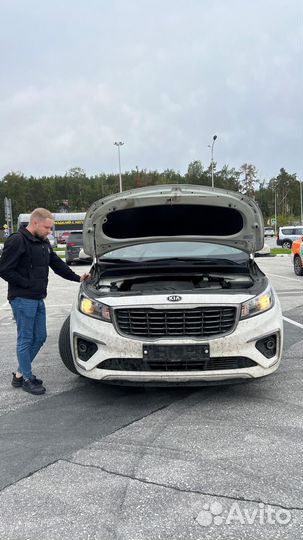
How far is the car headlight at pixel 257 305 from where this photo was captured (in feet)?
12.8

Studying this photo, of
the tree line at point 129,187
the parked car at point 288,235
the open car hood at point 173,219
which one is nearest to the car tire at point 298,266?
the open car hood at point 173,219

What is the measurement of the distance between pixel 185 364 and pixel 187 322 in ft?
1.08

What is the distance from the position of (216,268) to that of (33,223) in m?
1.84

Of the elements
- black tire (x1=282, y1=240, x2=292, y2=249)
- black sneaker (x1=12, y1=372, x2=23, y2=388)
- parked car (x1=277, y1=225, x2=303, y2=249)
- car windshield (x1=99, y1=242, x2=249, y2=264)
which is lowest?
black tire (x1=282, y1=240, x2=292, y2=249)

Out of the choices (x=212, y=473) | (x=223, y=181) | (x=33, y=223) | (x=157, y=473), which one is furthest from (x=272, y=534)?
(x=223, y=181)

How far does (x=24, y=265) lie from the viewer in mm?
4355

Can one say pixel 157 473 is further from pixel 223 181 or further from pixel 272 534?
pixel 223 181

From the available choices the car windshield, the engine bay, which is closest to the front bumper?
the engine bay

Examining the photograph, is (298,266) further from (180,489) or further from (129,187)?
(129,187)

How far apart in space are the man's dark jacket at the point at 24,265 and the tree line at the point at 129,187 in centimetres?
9419

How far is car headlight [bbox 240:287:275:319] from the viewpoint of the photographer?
389 cm

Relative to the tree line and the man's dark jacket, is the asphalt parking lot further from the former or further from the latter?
the tree line

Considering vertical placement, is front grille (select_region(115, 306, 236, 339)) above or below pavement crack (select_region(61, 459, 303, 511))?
above

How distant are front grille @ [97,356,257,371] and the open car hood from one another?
5.29 feet
